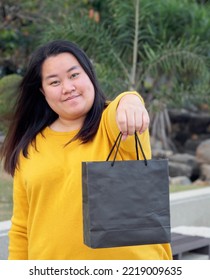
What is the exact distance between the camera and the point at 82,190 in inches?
69.1

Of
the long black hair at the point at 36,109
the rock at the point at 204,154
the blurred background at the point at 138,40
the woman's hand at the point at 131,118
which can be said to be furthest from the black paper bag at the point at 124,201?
the rock at the point at 204,154

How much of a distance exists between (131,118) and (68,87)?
0.99ft

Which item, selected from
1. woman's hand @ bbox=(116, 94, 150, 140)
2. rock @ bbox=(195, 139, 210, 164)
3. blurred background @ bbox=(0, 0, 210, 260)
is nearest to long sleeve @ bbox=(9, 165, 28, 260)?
woman's hand @ bbox=(116, 94, 150, 140)

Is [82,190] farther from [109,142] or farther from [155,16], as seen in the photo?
[155,16]

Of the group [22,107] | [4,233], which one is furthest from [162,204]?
[4,233]

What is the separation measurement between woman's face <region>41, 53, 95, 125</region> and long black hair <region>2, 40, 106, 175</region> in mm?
22

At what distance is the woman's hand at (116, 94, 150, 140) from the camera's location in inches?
66.4

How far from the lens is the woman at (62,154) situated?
1847 millimetres

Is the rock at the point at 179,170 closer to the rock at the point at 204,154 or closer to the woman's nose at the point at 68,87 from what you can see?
the rock at the point at 204,154

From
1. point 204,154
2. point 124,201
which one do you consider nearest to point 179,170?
point 204,154

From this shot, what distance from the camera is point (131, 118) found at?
1.69m

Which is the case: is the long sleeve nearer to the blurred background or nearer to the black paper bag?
the black paper bag

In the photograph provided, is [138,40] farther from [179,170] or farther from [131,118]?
[131,118]

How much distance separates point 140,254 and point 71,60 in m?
0.66
